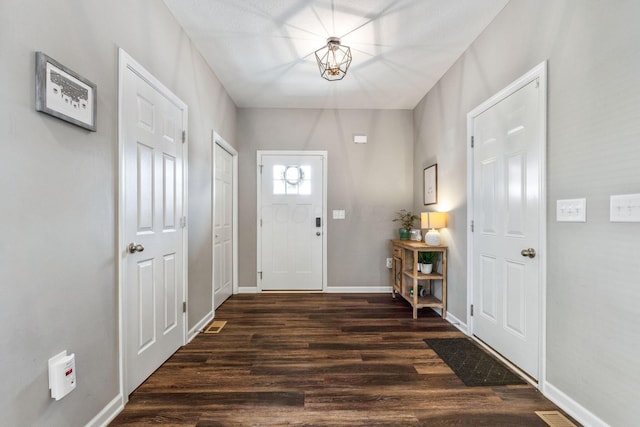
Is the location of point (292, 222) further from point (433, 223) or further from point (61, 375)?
point (61, 375)

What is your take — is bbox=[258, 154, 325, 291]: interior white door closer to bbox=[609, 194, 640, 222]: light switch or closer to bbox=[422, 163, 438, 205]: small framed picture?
bbox=[422, 163, 438, 205]: small framed picture

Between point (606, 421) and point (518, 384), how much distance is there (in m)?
0.51

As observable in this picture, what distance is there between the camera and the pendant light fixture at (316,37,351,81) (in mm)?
2564

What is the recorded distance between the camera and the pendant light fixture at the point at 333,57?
256 cm

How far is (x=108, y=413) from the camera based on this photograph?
1.55 m

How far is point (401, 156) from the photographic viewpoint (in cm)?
425

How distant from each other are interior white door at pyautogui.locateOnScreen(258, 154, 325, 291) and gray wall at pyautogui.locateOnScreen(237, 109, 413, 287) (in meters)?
0.15

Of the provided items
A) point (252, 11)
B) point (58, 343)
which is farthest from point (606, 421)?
point (252, 11)

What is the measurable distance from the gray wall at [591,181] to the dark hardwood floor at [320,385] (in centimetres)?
42

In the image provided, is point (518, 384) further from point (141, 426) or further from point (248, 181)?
point (248, 181)

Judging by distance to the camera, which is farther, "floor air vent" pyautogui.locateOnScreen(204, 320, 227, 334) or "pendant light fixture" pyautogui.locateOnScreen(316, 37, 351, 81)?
"floor air vent" pyautogui.locateOnScreen(204, 320, 227, 334)

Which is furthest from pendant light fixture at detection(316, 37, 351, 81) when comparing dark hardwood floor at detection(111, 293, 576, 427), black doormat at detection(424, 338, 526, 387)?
black doormat at detection(424, 338, 526, 387)

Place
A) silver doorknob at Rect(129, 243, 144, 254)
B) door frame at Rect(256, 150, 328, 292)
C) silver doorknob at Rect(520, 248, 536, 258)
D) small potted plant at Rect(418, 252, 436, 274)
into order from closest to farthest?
silver doorknob at Rect(129, 243, 144, 254) → silver doorknob at Rect(520, 248, 536, 258) → small potted plant at Rect(418, 252, 436, 274) → door frame at Rect(256, 150, 328, 292)

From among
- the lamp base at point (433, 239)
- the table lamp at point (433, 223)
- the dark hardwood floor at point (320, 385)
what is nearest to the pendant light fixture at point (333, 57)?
the table lamp at point (433, 223)
